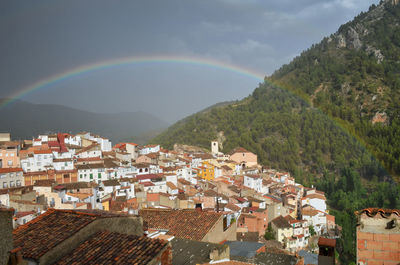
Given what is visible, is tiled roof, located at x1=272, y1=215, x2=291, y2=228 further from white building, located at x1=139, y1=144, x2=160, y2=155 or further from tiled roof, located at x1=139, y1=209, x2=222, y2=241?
white building, located at x1=139, y1=144, x2=160, y2=155

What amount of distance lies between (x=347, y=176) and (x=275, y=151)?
52.2 ft

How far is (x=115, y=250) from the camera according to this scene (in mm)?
3959

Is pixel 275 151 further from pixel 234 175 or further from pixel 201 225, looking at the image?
pixel 201 225

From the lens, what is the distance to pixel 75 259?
3865 mm

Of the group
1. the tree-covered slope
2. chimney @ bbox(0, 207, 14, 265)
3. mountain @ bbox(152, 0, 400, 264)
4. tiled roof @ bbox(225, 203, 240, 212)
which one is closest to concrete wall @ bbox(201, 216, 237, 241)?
chimney @ bbox(0, 207, 14, 265)

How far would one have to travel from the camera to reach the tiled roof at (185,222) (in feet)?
27.2

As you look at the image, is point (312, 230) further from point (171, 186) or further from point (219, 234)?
point (219, 234)

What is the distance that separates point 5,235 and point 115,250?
121cm

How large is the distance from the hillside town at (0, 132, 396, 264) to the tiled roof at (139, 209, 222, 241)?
3 cm

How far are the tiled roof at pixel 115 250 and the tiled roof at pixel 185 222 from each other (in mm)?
4030

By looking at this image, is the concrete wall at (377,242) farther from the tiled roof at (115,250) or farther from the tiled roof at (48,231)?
the tiled roof at (48,231)

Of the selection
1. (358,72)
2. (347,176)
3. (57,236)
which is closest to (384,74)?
(358,72)

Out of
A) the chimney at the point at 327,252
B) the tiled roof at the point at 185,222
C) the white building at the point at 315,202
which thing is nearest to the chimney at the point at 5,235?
the chimney at the point at 327,252

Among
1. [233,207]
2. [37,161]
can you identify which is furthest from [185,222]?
[37,161]
